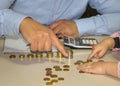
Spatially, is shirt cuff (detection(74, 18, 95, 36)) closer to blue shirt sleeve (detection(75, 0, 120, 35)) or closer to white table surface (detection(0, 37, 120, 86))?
blue shirt sleeve (detection(75, 0, 120, 35))

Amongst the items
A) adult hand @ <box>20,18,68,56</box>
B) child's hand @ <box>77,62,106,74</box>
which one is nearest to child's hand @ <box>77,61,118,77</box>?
child's hand @ <box>77,62,106,74</box>

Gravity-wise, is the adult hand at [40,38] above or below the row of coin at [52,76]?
above

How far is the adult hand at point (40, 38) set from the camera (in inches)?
38.7

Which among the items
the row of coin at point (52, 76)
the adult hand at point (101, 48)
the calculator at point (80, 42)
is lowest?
the row of coin at point (52, 76)

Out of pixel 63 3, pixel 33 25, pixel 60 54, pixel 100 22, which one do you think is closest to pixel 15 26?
pixel 33 25

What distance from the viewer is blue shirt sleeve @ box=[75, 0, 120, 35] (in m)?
1.27

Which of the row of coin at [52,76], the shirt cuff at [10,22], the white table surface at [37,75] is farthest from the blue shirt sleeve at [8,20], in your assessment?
the row of coin at [52,76]

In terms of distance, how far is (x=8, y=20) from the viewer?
1.09 meters

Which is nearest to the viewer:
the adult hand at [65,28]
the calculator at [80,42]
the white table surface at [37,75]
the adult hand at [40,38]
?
the white table surface at [37,75]

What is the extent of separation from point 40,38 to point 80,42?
0.63 feet

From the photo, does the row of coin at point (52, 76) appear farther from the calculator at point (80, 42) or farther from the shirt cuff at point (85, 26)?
the shirt cuff at point (85, 26)

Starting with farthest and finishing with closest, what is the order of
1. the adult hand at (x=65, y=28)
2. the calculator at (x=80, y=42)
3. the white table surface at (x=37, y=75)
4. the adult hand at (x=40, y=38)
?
the adult hand at (x=65, y=28) → the calculator at (x=80, y=42) → the adult hand at (x=40, y=38) → the white table surface at (x=37, y=75)

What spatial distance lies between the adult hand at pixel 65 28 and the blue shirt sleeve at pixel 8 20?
0.19 metres

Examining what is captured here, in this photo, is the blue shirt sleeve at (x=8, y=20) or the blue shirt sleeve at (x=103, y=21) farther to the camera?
the blue shirt sleeve at (x=103, y=21)
